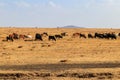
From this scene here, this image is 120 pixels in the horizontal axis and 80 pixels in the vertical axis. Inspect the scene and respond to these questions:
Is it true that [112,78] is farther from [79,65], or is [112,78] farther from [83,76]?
[79,65]

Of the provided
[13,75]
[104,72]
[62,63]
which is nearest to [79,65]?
[62,63]

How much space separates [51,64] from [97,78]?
16.3 feet

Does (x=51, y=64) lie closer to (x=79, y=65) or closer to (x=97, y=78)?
(x=79, y=65)

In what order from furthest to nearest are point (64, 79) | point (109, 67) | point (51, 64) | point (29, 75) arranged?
point (51, 64)
point (109, 67)
point (29, 75)
point (64, 79)

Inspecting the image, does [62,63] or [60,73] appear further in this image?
[62,63]

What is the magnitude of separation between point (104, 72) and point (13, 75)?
380cm

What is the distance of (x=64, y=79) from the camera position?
15047 mm

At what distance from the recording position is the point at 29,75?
16.1 meters

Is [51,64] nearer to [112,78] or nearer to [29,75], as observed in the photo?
[29,75]

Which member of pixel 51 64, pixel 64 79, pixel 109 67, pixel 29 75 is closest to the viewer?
pixel 64 79

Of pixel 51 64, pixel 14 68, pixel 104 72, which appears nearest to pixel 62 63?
pixel 51 64

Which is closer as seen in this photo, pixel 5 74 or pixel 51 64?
pixel 5 74

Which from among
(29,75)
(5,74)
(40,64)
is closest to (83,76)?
(29,75)

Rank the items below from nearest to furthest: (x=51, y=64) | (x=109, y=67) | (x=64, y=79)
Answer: (x=64, y=79), (x=109, y=67), (x=51, y=64)
